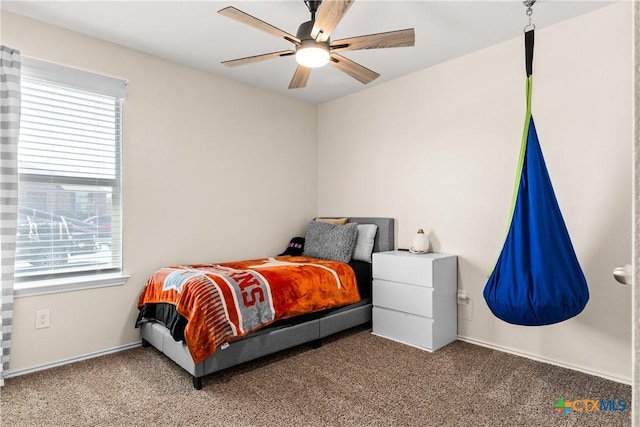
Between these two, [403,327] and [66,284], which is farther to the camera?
[403,327]

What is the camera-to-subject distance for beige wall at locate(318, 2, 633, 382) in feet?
8.00

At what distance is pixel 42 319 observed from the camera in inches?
104

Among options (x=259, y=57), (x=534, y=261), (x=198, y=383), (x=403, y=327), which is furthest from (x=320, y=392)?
(x=259, y=57)

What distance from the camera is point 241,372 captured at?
2.56 meters

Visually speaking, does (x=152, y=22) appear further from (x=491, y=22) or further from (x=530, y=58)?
(x=530, y=58)

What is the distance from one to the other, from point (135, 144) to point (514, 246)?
3094 mm

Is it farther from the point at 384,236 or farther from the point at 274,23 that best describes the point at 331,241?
the point at 274,23

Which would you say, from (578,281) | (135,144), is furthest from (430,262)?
(135,144)

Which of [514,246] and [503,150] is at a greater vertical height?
[503,150]

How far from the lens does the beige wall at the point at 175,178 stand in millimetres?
2715

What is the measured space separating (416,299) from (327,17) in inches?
88.9

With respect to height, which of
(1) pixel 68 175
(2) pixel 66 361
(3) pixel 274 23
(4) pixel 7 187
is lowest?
(2) pixel 66 361

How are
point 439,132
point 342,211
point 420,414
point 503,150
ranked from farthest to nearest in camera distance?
1. point 342,211
2. point 439,132
3. point 503,150
4. point 420,414

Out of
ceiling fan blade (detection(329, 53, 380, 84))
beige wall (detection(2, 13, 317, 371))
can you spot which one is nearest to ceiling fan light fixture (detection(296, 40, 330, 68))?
ceiling fan blade (detection(329, 53, 380, 84))
